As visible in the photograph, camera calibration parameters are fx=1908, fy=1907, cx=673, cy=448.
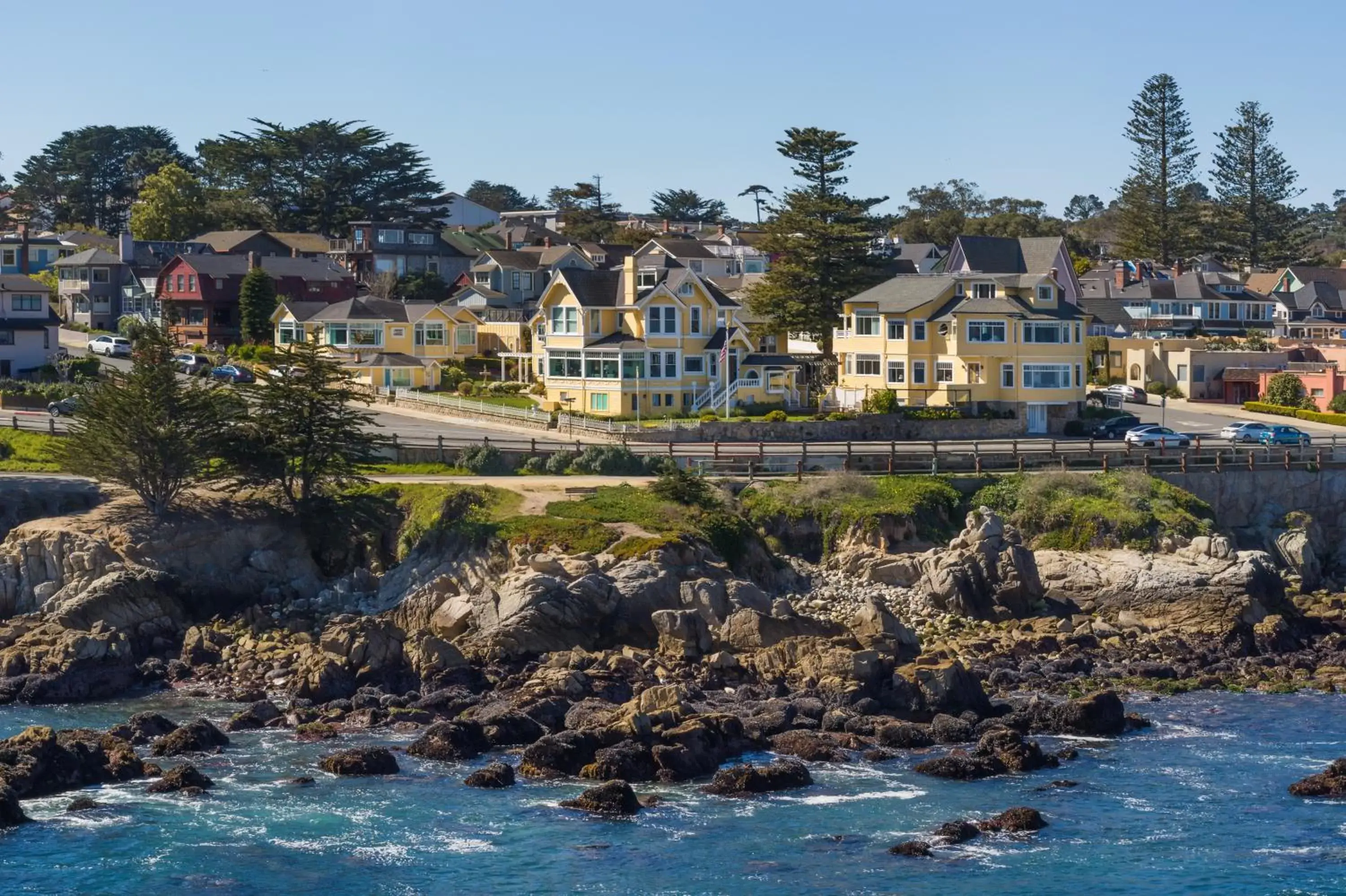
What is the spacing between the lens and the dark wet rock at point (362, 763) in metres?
39.6

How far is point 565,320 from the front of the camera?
81688mm

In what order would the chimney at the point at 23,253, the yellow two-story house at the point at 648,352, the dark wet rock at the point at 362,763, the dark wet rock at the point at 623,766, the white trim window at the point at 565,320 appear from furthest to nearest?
the chimney at the point at 23,253
the white trim window at the point at 565,320
the yellow two-story house at the point at 648,352
the dark wet rock at the point at 362,763
the dark wet rock at the point at 623,766

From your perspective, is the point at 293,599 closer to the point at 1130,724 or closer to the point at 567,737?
the point at 567,737

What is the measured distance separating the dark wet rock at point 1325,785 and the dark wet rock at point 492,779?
629 inches

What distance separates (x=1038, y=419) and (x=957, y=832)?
147ft

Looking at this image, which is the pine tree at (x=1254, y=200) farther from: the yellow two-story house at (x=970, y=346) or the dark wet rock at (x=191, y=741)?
the dark wet rock at (x=191, y=741)

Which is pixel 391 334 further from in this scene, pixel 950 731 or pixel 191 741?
pixel 950 731

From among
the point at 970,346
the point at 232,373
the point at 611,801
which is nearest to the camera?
the point at 611,801

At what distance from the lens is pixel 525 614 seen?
4956 cm

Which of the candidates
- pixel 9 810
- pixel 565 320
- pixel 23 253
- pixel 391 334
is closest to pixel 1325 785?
pixel 9 810

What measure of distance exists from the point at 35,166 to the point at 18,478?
111m

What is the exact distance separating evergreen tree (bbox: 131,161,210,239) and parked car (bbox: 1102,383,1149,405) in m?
64.3

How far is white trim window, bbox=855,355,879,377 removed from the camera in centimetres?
8281

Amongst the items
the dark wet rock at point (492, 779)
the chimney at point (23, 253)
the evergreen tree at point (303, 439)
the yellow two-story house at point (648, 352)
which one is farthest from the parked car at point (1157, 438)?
the chimney at point (23, 253)
